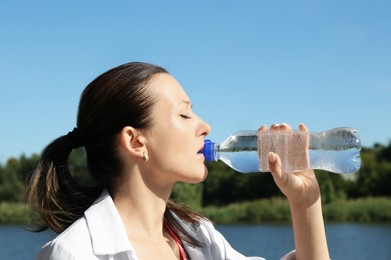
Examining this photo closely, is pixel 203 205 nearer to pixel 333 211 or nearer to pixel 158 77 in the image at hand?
pixel 333 211

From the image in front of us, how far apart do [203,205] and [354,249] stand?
752cm

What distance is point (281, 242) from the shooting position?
21.7m

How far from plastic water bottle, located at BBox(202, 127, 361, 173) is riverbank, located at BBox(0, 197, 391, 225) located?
20.9m

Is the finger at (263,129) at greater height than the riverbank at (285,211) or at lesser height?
greater

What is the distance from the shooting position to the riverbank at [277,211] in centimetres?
2384

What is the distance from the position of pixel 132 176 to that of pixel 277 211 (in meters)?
23.2

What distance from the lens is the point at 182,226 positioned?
229 cm

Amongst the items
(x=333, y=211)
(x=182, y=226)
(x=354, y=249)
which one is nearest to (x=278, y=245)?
(x=354, y=249)

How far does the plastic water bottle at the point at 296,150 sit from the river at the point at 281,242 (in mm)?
14321

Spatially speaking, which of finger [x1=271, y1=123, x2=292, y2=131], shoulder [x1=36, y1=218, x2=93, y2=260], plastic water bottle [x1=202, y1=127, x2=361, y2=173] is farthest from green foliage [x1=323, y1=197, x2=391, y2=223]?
shoulder [x1=36, y1=218, x2=93, y2=260]

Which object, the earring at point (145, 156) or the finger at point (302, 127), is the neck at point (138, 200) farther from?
the finger at point (302, 127)

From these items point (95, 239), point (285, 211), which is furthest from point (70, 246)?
point (285, 211)

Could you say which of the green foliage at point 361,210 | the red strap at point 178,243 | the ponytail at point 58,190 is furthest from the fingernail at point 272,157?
the green foliage at point 361,210

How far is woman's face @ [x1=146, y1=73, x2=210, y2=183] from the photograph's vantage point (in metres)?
2.00
